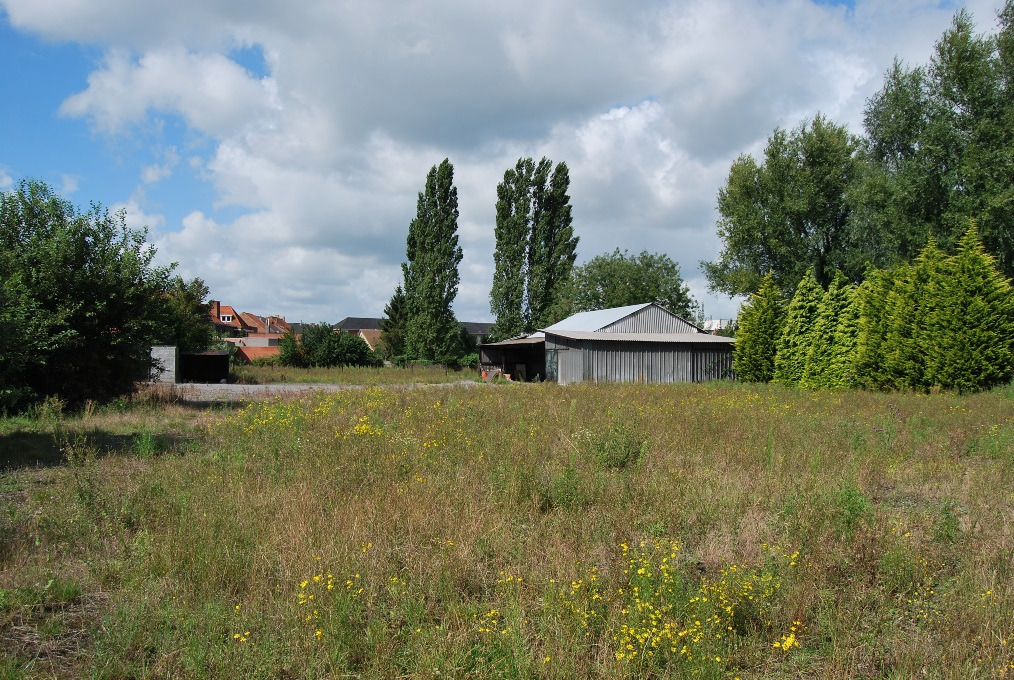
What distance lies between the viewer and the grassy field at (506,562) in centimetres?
297

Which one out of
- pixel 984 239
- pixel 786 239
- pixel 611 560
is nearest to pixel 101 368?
pixel 611 560

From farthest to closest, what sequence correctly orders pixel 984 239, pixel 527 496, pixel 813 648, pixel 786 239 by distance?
pixel 786 239
pixel 984 239
pixel 527 496
pixel 813 648

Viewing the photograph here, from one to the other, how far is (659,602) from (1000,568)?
93.7 inches

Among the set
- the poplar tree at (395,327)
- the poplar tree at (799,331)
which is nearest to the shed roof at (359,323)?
the poplar tree at (395,327)


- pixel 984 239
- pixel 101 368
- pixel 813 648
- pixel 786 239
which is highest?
pixel 786 239

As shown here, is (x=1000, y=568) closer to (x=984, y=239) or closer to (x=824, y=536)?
(x=824, y=536)

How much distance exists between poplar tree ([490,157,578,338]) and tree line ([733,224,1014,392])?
74.6ft

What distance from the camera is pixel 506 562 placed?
399cm

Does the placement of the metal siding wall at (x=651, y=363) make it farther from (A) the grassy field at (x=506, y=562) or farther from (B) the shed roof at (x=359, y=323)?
(B) the shed roof at (x=359, y=323)

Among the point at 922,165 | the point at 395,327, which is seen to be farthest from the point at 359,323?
the point at 922,165

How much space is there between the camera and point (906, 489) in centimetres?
591

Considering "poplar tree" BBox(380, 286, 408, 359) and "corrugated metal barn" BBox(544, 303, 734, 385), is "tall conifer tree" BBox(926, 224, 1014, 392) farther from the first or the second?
"poplar tree" BBox(380, 286, 408, 359)

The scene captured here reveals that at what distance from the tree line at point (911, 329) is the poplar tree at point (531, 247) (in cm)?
2275

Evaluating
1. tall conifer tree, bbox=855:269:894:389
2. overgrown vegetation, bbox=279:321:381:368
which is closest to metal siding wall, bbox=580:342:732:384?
tall conifer tree, bbox=855:269:894:389
